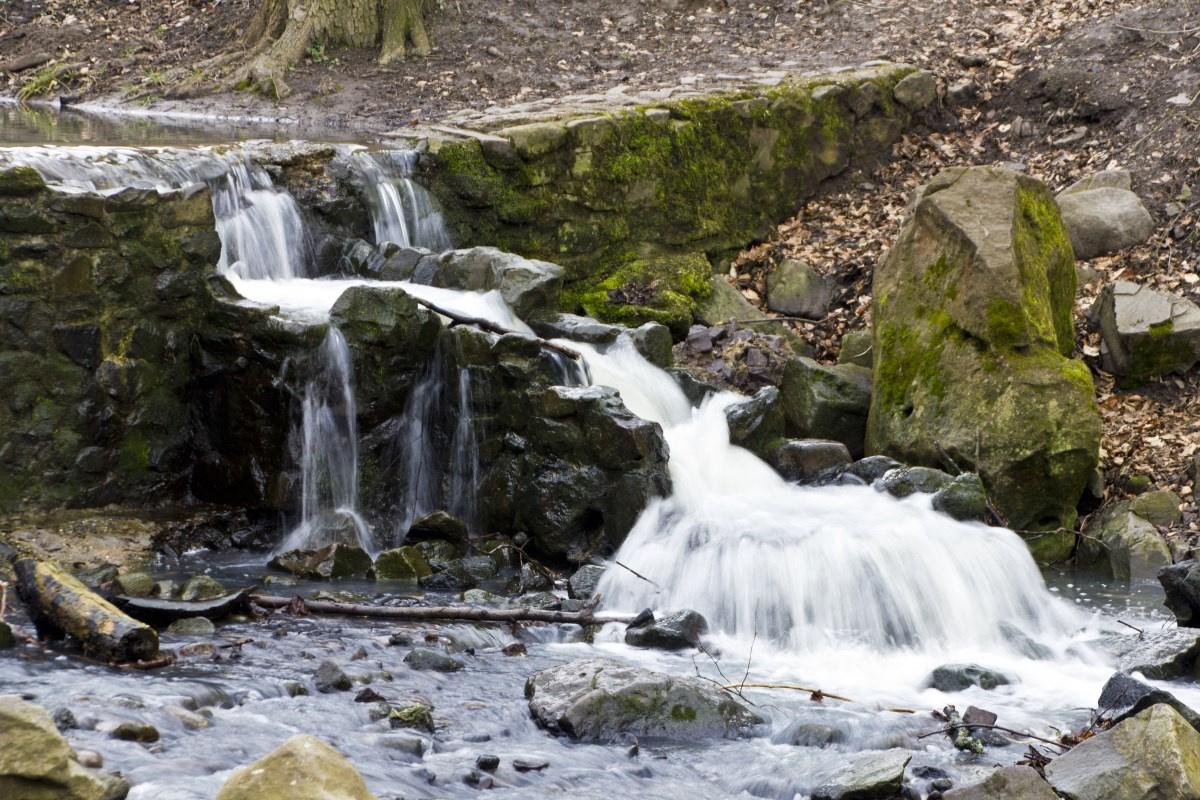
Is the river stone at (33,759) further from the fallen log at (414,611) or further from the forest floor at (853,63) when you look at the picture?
the forest floor at (853,63)

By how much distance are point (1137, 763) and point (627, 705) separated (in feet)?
5.72

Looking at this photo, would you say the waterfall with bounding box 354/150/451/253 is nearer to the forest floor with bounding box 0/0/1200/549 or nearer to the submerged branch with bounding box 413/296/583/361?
the submerged branch with bounding box 413/296/583/361

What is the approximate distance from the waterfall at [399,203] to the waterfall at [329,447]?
1865 mm

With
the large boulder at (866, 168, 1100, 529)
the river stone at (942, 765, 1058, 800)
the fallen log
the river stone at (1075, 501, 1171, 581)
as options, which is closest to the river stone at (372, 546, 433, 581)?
the fallen log

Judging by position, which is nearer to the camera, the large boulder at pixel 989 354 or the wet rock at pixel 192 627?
the wet rock at pixel 192 627

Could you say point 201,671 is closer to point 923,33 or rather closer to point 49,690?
point 49,690

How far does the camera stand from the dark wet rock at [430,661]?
4746 mm

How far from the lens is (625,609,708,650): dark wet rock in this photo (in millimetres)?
5328

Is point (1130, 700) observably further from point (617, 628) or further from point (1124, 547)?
point (1124, 547)

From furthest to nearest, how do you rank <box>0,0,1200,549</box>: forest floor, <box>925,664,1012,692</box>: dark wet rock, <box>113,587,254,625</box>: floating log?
<box>0,0,1200,549</box>: forest floor → <box>925,664,1012,692</box>: dark wet rock → <box>113,587,254,625</box>: floating log

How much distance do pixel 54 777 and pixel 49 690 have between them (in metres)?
1.10

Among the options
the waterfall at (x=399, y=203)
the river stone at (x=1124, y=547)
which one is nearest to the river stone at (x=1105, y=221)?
the river stone at (x=1124, y=547)

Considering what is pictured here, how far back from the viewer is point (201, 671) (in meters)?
4.40

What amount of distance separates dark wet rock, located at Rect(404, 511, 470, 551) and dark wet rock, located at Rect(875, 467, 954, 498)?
2.51m
